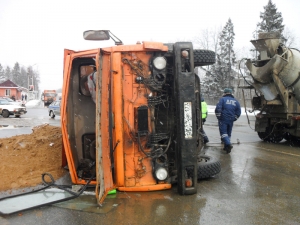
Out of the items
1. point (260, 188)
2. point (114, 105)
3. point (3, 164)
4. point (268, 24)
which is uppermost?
point (268, 24)

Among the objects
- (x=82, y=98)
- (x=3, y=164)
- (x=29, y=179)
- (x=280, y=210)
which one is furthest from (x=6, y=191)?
(x=280, y=210)

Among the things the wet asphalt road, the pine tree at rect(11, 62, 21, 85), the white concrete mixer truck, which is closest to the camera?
the wet asphalt road

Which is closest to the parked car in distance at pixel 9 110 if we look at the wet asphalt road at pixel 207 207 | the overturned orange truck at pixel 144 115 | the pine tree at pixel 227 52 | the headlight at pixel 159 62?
the overturned orange truck at pixel 144 115

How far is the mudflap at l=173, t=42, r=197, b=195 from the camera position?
362cm

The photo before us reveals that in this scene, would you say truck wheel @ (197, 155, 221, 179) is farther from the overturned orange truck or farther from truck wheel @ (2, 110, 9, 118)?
truck wheel @ (2, 110, 9, 118)

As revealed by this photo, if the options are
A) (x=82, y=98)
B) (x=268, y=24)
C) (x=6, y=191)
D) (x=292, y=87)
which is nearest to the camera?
(x=6, y=191)

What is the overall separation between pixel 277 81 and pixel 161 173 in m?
5.19

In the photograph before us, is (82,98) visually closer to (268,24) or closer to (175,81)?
(175,81)

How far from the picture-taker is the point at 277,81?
293 inches

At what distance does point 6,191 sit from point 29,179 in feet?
1.50

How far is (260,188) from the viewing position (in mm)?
4094

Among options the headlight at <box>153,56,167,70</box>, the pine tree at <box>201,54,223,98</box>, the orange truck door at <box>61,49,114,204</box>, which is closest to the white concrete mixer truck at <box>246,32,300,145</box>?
the headlight at <box>153,56,167,70</box>

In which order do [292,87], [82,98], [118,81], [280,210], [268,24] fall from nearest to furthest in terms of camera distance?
[280,210] → [118,81] → [82,98] → [292,87] → [268,24]

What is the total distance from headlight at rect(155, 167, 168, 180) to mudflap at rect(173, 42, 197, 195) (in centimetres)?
18
